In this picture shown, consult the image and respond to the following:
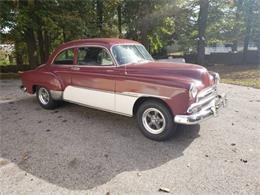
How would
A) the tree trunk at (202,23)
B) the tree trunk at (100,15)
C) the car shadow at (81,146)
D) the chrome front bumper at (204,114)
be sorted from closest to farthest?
the car shadow at (81,146)
the chrome front bumper at (204,114)
the tree trunk at (100,15)
the tree trunk at (202,23)

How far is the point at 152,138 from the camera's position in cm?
431

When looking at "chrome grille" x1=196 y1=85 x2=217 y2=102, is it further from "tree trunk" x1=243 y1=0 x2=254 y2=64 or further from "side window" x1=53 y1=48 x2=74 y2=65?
"tree trunk" x1=243 y1=0 x2=254 y2=64

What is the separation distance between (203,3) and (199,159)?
55.9 ft

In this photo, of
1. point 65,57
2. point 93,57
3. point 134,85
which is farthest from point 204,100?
point 65,57

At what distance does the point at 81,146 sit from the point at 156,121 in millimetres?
1464

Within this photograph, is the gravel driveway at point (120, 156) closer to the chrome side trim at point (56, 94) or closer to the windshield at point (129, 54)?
the chrome side trim at point (56, 94)

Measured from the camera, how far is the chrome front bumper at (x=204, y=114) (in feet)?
12.5

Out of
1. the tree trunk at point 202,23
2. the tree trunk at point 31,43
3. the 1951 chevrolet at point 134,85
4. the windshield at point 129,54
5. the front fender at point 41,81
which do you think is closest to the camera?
the 1951 chevrolet at point 134,85

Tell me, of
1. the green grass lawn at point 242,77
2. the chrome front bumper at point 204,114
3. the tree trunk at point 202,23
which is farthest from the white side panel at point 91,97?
the tree trunk at point 202,23

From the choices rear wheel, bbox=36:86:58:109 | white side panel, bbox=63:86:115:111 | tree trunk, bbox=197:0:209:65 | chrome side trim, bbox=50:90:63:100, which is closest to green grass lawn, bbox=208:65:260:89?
tree trunk, bbox=197:0:209:65

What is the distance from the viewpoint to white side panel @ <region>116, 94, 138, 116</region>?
445cm

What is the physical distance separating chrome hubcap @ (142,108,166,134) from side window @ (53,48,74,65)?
2.45 meters

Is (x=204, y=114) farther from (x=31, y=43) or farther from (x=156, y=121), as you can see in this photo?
(x=31, y=43)

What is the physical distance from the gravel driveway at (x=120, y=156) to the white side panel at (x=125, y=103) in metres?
0.47
